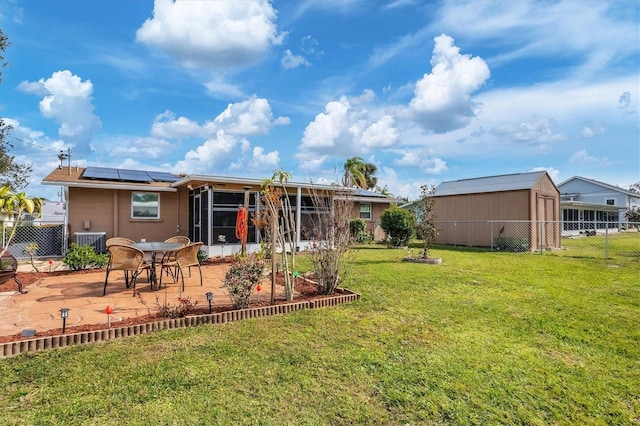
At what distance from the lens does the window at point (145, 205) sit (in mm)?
11789

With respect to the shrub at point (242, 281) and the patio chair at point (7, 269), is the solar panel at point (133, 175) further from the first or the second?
the shrub at point (242, 281)

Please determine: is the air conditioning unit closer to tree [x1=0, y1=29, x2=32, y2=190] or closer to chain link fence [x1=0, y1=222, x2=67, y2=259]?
chain link fence [x1=0, y1=222, x2=67, y2=259]

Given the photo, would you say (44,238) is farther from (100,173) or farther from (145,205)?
(145,205)

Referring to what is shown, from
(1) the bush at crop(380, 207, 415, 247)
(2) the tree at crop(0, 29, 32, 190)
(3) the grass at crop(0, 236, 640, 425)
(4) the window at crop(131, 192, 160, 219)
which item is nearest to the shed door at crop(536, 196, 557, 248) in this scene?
(1) the bush at crop(380, 207, 415, 247)

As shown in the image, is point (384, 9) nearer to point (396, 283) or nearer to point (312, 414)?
point (396, 283)

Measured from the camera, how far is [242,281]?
4.87 m

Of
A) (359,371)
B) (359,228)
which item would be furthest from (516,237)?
(359,371)

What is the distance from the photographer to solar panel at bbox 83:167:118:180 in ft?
37.2

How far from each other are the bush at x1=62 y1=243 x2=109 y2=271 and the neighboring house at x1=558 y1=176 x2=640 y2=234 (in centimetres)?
3008

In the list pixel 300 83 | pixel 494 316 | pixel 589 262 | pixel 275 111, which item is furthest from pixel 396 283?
pixel 275 111

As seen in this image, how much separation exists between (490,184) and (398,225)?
224 inches

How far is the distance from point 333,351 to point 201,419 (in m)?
1.52

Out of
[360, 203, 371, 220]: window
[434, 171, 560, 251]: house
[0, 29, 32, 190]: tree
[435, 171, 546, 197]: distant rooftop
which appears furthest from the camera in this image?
[360, 203, 371, 220]: window

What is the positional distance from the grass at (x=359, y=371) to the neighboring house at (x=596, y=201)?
27.6m
